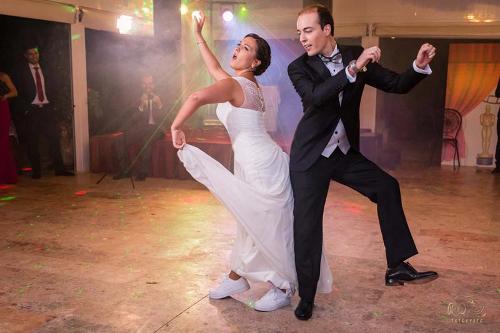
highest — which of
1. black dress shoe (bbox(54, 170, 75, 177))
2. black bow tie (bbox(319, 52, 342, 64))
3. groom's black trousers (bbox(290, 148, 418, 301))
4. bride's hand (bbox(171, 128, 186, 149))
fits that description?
black bow tie (bbox(319, 52, 342, 64))

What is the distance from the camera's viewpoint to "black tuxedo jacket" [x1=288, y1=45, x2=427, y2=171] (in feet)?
8.91

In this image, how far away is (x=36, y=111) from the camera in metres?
7.59

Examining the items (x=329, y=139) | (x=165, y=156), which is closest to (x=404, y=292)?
(x=329, y=139)

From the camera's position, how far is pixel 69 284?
3.44 metres

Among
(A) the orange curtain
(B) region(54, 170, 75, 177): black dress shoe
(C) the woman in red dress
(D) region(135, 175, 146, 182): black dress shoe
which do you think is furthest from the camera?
(A) the orange curtain

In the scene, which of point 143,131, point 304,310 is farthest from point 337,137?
point 143,131

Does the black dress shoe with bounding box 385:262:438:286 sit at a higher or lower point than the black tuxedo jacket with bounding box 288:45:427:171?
lower

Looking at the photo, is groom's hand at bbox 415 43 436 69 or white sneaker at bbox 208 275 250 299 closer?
groom's hand at bbox 415 43 436 69

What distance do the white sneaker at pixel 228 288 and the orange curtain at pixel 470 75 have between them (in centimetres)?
675

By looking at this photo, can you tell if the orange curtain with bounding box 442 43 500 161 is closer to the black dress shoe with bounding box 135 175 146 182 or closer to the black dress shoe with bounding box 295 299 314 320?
the black dress shoe with bounding box 135 175 146 182

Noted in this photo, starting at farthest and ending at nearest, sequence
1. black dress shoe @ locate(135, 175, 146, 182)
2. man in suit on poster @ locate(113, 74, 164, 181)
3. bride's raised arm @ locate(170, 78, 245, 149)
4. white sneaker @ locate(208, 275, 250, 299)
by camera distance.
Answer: man in suit on poster @ locate(113, 74, 164, 181)
black dress shoe @ locate(135, 175, 146, 182)
white sneaker @ locate(208, 275, 250, 299)
bride's raised arm @ locate(170, 78, 245, 149)

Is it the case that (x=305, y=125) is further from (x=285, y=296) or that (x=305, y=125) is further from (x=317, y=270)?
(x=285, y=296)

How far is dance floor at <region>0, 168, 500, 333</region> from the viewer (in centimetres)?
290
